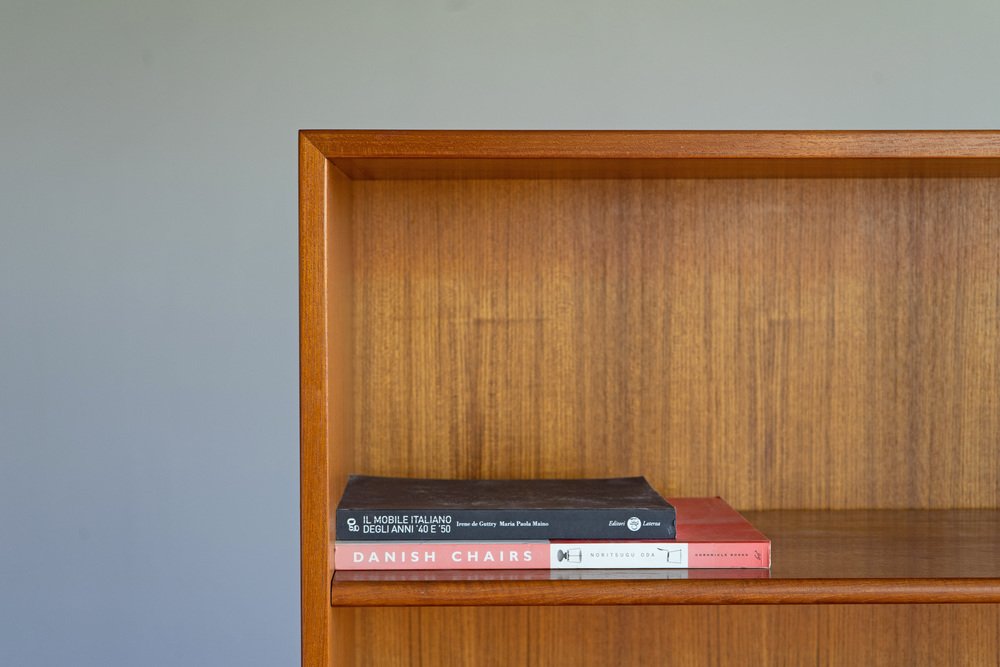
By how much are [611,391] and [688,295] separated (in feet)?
→ 0.46

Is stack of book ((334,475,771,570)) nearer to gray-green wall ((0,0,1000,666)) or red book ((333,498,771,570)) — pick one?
red book ((333,498,771,570))

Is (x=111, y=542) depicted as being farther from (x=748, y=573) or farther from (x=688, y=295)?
(x=748, y=573)

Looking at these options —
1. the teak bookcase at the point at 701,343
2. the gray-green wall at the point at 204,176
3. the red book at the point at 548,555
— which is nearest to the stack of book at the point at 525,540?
the red book at the point at 548,555

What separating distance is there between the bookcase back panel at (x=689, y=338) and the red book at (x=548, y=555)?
25cm

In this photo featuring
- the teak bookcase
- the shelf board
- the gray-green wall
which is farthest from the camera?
the gray-green wall

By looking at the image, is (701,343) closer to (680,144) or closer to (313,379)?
(680,144)

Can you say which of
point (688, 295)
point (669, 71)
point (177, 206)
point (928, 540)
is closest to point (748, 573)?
point (928, 540)

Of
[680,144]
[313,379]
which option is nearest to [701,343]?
[680,144]

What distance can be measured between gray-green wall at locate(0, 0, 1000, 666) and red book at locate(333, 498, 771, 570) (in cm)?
101

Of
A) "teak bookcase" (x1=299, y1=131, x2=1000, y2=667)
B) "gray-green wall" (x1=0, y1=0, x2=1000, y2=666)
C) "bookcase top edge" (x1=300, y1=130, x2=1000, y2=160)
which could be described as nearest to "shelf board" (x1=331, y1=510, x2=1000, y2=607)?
"teak bookcase" (x1=299, y1=131, x2=1000, y2=667)

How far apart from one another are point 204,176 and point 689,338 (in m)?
1.09

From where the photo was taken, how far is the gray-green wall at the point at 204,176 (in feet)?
5.77

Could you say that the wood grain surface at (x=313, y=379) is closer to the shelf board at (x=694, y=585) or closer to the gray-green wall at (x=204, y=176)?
the shelf board at (x=694, y=585)

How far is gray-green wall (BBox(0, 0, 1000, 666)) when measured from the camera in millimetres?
1758
